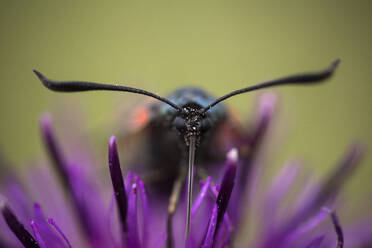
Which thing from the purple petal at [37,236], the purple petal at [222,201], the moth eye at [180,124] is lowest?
the purple petal at [37,236]

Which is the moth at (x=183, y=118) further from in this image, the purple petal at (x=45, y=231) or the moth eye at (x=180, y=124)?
the purple petal at (x=45, y=231)

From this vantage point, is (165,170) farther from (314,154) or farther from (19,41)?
(19,41)

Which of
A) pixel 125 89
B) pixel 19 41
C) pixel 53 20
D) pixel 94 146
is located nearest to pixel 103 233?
pixel 94 146

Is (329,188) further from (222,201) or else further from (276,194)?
(222,201)

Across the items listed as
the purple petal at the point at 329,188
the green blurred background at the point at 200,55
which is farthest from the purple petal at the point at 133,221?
the green blurred background at the point at 200,55

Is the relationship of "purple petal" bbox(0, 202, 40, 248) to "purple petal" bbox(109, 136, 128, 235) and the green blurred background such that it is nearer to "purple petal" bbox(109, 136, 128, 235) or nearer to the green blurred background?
"purple petal" bbox(109, 136, 128, 235)

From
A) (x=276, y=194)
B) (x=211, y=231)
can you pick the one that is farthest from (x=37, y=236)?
(x=276, y=194)
